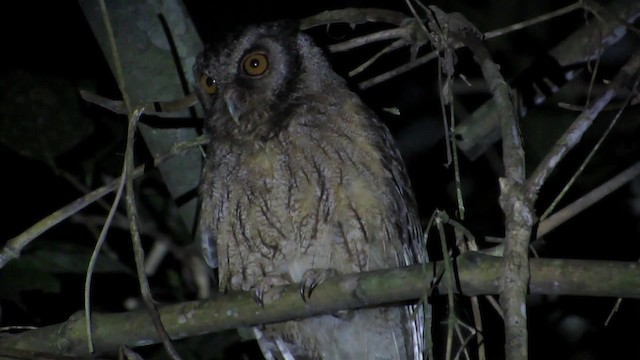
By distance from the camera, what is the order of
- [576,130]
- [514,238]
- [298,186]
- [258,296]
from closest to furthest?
[514,238]
[576,130]
[258,296]
[298,186]

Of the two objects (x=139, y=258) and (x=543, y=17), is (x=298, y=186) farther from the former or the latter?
(x=543, y=17)

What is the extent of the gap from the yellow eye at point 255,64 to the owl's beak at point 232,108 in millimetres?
100

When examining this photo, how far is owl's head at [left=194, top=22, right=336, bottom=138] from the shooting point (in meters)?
2.80

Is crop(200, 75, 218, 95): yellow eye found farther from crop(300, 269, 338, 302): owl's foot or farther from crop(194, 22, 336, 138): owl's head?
crop(300, 269, 338, 302): owl's foot

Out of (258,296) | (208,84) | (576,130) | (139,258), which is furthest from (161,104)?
(576,130)

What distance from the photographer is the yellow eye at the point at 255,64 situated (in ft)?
9.39

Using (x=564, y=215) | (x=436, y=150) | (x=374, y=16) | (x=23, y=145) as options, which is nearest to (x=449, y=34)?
(x=374, y=16)

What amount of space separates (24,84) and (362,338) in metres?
1.44

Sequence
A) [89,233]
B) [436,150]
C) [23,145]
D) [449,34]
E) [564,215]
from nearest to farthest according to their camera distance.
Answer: [564,215], [449,34], [23,145], [436,150], [89,233]

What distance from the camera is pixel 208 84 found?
2828 mm

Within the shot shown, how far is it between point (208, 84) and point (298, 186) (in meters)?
0.46

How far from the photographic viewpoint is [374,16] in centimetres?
275

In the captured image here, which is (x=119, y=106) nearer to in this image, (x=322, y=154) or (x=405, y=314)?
(x=322, y=154)

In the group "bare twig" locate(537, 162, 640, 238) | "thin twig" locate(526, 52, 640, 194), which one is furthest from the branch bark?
"bare twig" locate(537, 162, 640, 238)
